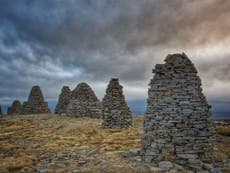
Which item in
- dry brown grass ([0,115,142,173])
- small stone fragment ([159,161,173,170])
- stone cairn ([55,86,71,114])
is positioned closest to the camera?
small stone fragment ([159,161,173,170])

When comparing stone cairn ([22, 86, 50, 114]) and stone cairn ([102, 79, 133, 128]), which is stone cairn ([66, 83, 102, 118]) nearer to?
stone cairn ([102, 79, 133, 128])

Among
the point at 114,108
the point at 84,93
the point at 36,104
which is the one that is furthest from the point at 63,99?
the point at 114,108

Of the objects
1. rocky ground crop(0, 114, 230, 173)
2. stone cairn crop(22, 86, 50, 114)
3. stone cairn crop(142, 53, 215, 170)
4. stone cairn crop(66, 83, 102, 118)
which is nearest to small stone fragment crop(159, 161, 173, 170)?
rocky ground crop(0, 114, 230, 173)

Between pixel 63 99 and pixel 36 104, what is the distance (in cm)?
640

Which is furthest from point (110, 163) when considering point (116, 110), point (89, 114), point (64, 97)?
point (64, 97)

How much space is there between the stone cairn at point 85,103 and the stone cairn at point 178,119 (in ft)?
76.9

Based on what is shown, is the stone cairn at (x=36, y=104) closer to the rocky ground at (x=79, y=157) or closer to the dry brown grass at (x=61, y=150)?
the dry brown grass at (x=61, y=150)

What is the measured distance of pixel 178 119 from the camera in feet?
38.5

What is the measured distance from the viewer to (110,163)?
12.3 metres

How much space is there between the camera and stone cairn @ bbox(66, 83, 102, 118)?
116ft

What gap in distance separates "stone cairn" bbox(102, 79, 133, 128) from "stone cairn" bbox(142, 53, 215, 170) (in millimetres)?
13059

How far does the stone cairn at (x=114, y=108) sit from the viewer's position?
84.1 feet

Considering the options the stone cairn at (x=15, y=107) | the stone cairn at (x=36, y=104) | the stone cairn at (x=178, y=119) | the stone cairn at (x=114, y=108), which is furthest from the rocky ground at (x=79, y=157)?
the stone cairn at (x=15, y=107)

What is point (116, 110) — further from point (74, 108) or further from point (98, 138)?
point (74, 108)
